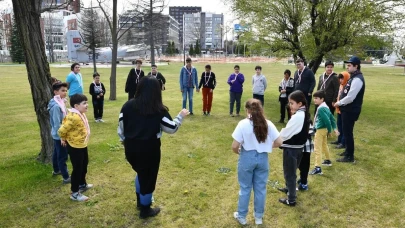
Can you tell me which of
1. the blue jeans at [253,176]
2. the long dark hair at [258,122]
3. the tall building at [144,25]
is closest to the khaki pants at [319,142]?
the blue jeans at [253,176]

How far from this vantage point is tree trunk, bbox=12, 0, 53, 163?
196 inches

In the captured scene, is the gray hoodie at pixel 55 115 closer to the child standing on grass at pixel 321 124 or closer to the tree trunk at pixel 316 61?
the child standing on grass at pixel 321 124

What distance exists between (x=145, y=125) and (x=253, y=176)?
143 centimetres

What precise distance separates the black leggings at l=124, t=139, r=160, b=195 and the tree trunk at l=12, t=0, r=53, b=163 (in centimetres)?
282

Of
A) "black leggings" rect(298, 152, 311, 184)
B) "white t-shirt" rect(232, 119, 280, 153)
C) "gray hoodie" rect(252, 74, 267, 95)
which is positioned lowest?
"black leggings" rect(298, 152, 311, 184)

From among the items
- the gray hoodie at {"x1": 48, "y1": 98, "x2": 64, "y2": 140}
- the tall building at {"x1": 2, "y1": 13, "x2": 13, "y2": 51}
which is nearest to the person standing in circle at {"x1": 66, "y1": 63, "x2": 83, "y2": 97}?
the gray hoodie at {"x1": 48, "y1": 98, "x2": 64, "y2": 140}

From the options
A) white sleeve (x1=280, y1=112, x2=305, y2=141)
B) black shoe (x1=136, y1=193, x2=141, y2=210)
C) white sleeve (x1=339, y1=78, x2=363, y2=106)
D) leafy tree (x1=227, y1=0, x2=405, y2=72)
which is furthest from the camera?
leafy tree (x1=227, y1=0, x2=405, y2=72)

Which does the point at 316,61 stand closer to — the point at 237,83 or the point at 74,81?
the point at 237,83

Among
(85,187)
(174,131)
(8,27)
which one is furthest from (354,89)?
(8,27)

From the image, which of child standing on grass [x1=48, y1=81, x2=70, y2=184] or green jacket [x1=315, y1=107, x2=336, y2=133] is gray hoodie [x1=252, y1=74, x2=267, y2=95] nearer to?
green jacket [x1=315, y1=107, x2=336, y2=133]

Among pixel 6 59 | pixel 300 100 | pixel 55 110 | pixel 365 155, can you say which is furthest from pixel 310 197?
pixel 6 59

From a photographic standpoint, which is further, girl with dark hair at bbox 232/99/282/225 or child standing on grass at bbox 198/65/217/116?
child standing on grass at bbox 198/65/217/116

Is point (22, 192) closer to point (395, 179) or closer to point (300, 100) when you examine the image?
point (300, 100)

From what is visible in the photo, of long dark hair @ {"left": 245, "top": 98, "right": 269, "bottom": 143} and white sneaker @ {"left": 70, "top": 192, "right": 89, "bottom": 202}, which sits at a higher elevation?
long dark hair @ {"left": 245, "top": 98, "right": 269, "bottom": 143}
